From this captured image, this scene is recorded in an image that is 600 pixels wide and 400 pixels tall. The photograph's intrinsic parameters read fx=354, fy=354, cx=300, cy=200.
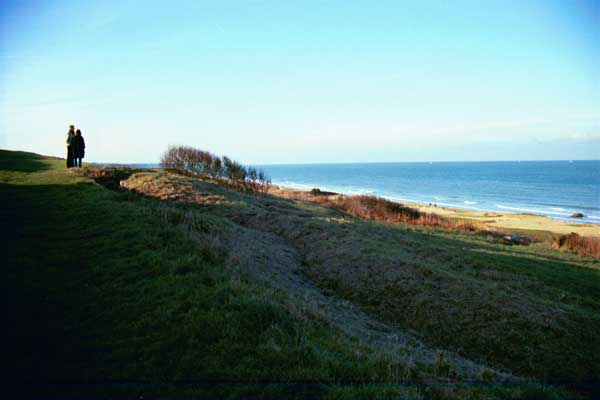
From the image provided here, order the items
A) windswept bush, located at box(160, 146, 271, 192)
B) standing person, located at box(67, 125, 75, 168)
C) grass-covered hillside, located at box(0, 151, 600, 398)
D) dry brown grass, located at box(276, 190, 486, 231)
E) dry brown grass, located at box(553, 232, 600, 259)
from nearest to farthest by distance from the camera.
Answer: grass-covered hillside, located at box(0, 151, 600, 398) < dry brown grass, located at box(553, 232, 600, 259) < standing person, located at box(67, 125, 75, 168) < dry brown grass, located at box(276, 190, 486, 231) < windswept bush, located at box(160, 146, 271, 192)

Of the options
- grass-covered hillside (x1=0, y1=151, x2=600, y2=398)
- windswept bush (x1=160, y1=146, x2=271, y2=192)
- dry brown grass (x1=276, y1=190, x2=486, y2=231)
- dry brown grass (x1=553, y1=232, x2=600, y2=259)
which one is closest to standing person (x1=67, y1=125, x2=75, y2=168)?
grass-covered hillside (x1=0, y1=151, x2=600, y2=398)

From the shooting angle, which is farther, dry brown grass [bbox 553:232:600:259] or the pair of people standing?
the pair of people standing

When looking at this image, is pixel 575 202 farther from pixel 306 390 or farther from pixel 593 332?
pixel 306 390

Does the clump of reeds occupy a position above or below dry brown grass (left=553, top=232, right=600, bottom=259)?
above

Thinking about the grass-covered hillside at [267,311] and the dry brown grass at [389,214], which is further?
the dry brown grass at [389,214]

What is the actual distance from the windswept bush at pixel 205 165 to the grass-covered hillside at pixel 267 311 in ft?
55.4

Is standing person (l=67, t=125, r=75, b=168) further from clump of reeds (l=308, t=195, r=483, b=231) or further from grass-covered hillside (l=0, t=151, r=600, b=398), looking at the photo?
clump of reeds (l=308, t=195, r=483, b=231)

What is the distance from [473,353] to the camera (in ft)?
25.2

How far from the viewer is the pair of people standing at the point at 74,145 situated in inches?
841

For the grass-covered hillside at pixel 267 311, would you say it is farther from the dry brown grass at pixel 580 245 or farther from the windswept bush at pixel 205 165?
the windswept bush at pixel 205 165

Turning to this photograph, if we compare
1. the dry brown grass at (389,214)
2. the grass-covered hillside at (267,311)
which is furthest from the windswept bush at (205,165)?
the grass-covered hillside at (267,311)

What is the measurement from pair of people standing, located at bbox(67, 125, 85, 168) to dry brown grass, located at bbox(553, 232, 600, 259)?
29.8m

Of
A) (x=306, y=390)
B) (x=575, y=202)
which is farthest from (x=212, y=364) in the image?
(x=575, y=202)

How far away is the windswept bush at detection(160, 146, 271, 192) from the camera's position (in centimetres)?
3186
